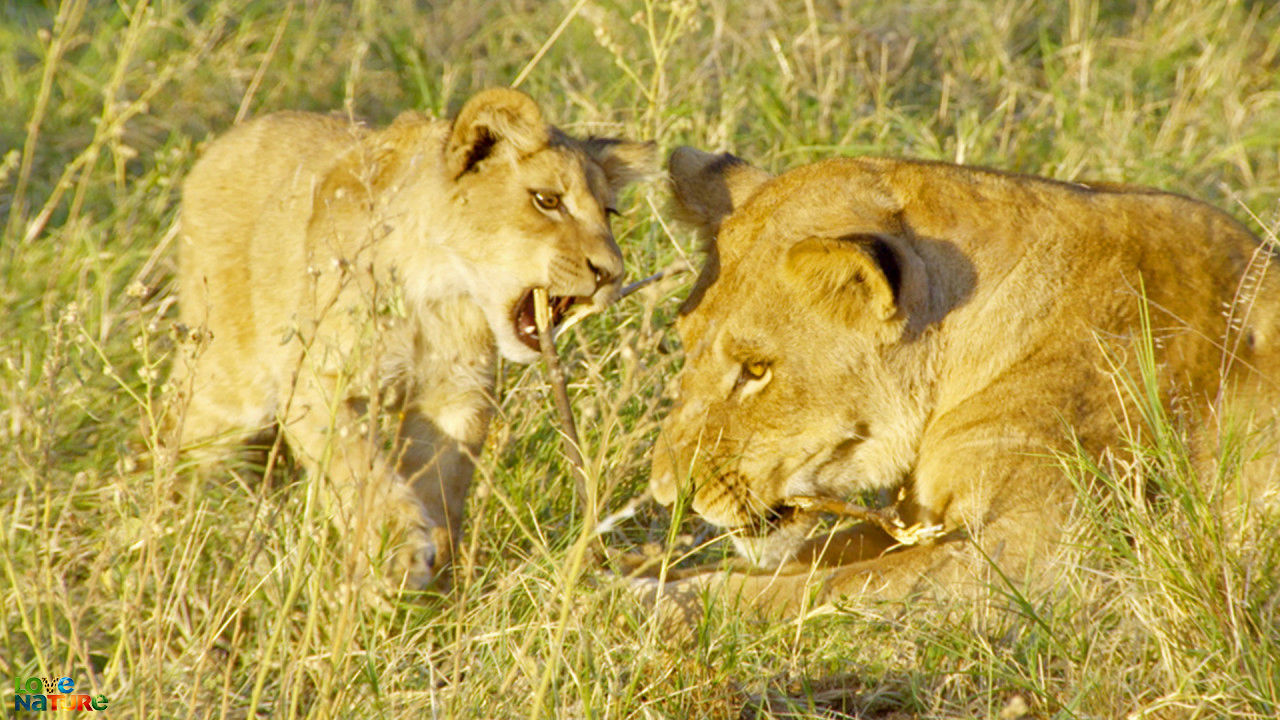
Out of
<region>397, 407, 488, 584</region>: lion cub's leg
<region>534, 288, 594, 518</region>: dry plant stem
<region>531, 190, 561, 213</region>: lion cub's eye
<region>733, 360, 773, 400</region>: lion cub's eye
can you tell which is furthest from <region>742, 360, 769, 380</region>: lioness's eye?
<region>397, 407, 488, 584</region>: lion cub's leg

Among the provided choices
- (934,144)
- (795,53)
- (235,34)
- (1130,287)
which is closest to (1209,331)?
(1130,287)

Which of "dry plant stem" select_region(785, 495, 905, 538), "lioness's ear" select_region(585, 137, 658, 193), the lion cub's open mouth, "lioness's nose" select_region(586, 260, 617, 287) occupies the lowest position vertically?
"dry plant stem" select_region(785, 495, 905, 538)

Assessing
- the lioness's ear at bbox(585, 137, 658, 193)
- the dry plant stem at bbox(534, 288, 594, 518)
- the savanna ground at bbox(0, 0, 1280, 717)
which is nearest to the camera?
the savanna ground at bbox(0, 0, 1280, 717)

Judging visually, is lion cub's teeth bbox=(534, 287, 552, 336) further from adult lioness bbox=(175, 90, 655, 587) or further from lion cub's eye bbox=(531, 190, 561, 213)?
lion cub's eye bbox=(531, 190, 561, 213)

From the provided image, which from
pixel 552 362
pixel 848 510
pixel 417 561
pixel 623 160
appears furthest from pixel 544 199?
pixel 848 510

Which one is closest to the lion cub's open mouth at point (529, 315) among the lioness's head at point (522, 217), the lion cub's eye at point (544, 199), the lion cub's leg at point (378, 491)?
the lioness's head at point (522, 217)

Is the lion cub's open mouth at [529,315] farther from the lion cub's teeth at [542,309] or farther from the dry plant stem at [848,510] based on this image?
the dry plant stem at [848,510]

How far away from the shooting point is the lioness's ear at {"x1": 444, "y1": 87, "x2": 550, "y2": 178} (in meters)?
3.46

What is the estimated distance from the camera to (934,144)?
543 cm

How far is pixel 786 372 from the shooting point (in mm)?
3201

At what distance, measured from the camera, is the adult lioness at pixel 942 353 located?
3088 millimetres

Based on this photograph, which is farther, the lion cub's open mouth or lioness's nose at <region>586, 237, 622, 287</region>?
the lion cub's open mouth

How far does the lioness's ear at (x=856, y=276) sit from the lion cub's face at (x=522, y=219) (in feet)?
1.70

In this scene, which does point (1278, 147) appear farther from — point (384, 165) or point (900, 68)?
point (384, 165)
